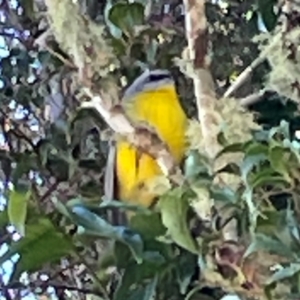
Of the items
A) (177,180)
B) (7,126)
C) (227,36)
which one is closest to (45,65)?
(7,126)

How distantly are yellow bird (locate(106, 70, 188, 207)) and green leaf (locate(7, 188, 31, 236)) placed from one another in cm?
79

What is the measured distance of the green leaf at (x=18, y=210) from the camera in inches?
32.3

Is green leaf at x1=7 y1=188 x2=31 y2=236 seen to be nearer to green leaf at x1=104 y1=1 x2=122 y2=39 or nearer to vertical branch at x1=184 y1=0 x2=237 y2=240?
vertical branch at x1=184 y1=0 x2=237 y2=240

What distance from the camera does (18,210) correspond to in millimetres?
827

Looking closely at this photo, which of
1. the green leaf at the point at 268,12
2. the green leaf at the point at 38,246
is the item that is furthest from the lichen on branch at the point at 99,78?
the green leaf at the point at 268,12

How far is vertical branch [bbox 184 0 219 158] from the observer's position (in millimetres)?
958

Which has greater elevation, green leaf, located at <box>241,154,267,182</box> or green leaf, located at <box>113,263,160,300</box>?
green leaf, located at <box>241,154,267,182</box>

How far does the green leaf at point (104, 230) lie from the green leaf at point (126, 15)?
15.5 inches

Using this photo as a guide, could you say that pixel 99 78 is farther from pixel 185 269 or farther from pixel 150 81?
pixel 150 81

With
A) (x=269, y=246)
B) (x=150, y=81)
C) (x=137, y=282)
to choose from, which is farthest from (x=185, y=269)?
(x=150, y=81)

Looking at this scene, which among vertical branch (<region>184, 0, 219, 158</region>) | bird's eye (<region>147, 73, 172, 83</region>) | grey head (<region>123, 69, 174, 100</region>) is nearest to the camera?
vertical branch (<region>184, 0, 219, 158</region>)

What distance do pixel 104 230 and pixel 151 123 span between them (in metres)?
0.95

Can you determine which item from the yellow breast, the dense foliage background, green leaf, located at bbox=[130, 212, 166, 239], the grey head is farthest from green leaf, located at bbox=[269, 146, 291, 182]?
the yellow breast

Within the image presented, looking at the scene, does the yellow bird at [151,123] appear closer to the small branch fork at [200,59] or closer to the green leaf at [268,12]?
the green leaf at [268,12]
